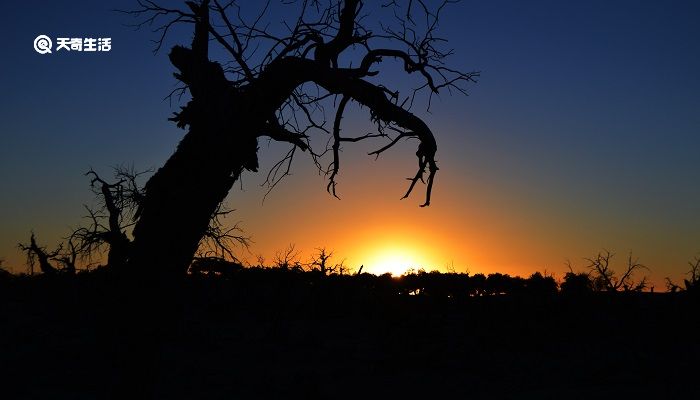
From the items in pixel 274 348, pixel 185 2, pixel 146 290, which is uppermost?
pixel 185 2

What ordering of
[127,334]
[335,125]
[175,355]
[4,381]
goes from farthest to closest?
[175,355] < [4,381] < [335,125] < [127,334]

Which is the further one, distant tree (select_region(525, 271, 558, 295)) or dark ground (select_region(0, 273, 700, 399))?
distant tree (select_region(525, 271, 558, 295))

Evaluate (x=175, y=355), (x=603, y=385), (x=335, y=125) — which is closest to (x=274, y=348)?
(x=175, y=355)

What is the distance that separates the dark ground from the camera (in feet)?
54.5

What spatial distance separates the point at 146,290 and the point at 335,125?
1.81m

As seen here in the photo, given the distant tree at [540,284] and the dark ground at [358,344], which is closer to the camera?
the dark ground at [358,344]

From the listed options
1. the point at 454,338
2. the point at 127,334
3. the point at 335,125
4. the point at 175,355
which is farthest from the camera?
the point at 454,338

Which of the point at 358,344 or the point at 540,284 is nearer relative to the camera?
the point at 358,344

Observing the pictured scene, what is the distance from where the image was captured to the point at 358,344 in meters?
23.5

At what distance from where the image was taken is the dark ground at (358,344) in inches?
655

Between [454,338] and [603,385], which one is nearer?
[603,385]

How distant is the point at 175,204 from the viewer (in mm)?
3879

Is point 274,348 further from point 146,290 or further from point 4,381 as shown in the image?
point 146,290

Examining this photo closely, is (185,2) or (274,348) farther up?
(185,2)
